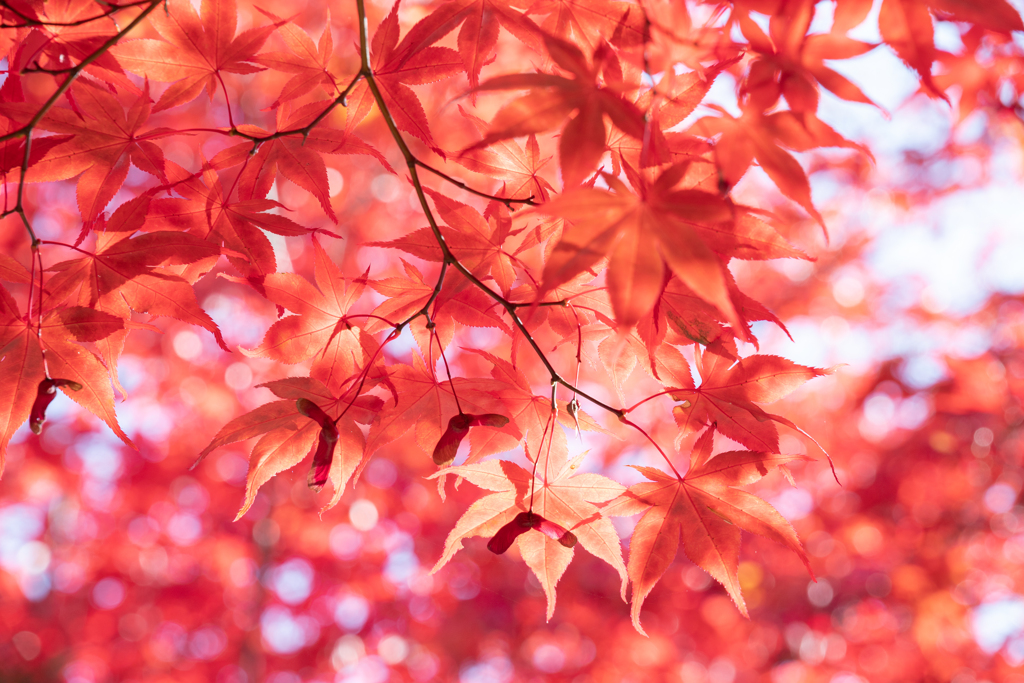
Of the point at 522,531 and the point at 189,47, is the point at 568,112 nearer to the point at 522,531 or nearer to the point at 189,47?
the point at 522,531

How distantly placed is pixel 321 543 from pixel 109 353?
4757 mm

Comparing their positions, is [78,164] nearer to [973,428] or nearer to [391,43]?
[391,43]

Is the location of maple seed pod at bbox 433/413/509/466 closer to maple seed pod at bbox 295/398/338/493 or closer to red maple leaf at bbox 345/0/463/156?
maple seed pod at bbox 295/398/338/493

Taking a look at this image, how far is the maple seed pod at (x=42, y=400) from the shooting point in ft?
2.81

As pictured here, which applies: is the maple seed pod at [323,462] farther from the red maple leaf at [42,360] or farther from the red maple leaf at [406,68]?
the red maple leaf at [406,68]

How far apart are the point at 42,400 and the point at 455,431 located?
24.5 inches

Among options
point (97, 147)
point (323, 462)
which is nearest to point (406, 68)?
point (97, 147)

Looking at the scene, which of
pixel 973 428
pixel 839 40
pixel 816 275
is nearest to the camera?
pixel 839 40

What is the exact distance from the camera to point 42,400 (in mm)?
885

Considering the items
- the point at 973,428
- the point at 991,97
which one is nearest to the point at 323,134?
the point at 991,97

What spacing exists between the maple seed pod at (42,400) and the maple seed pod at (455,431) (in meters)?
0.57

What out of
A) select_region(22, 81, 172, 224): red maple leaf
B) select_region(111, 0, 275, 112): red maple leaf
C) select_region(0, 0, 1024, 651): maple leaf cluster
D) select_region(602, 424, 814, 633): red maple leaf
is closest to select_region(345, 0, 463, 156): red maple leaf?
select_region(0, 0, 1024, 651): maple leaf cluster

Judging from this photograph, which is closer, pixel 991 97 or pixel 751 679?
pixel 991 97

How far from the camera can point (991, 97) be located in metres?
1.46
